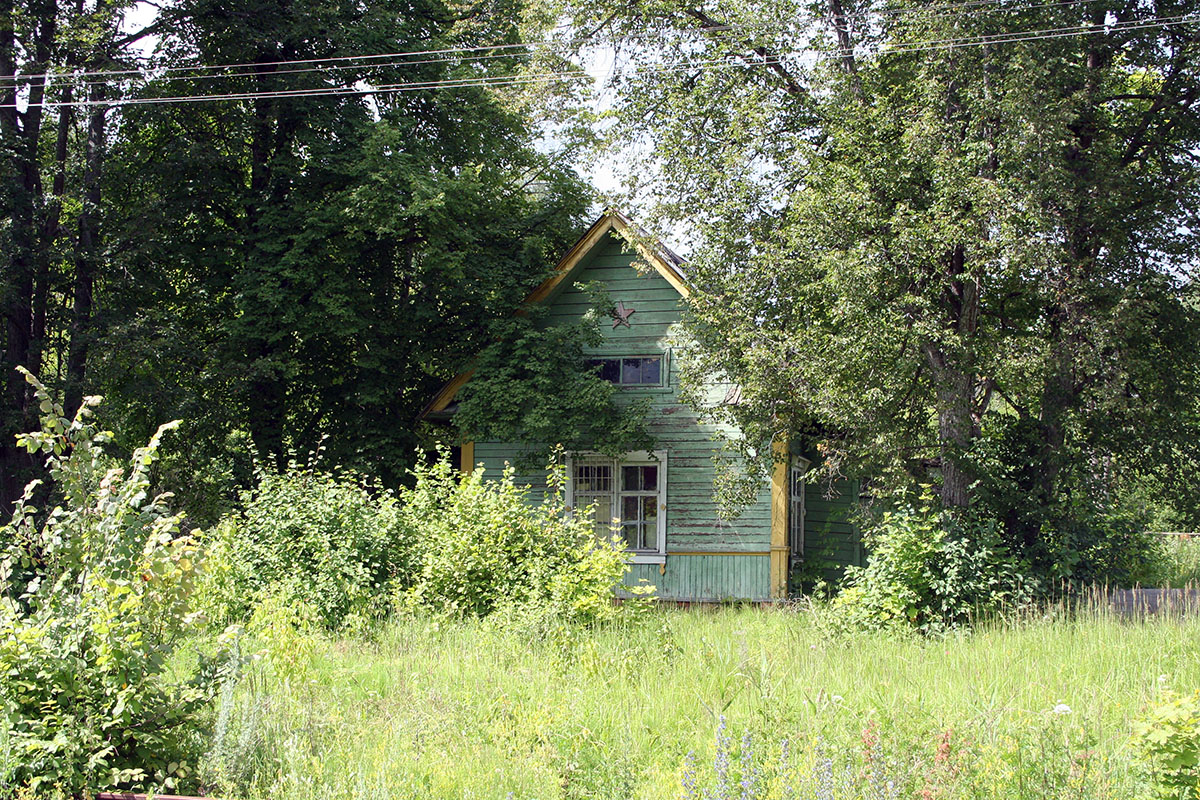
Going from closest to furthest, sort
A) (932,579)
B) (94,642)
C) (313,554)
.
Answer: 1. (94,642)
2. (313,554)
3. (932,579)

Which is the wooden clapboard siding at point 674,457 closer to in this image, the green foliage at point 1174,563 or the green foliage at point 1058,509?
the green foliage at point 1058,509

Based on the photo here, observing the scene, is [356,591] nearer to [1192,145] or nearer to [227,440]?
[227,440]

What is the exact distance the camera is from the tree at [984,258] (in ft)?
41.1

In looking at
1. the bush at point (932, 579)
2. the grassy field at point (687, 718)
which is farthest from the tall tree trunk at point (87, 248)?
the bush at point (932, 579)

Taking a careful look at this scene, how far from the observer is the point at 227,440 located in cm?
1961

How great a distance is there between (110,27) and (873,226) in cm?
1382

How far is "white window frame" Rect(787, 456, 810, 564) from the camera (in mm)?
18375

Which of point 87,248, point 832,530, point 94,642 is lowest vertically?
point 94,642

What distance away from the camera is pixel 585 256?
58.4 ft

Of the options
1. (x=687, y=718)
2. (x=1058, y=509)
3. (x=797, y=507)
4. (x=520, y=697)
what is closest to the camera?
(x=687, y=718)

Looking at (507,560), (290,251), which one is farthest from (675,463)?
(290,251)

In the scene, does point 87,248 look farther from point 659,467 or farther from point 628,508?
point 659,467

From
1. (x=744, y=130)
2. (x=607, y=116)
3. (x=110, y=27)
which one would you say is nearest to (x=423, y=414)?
(x=607, y=116)

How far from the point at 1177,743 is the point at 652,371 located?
13152 mm
